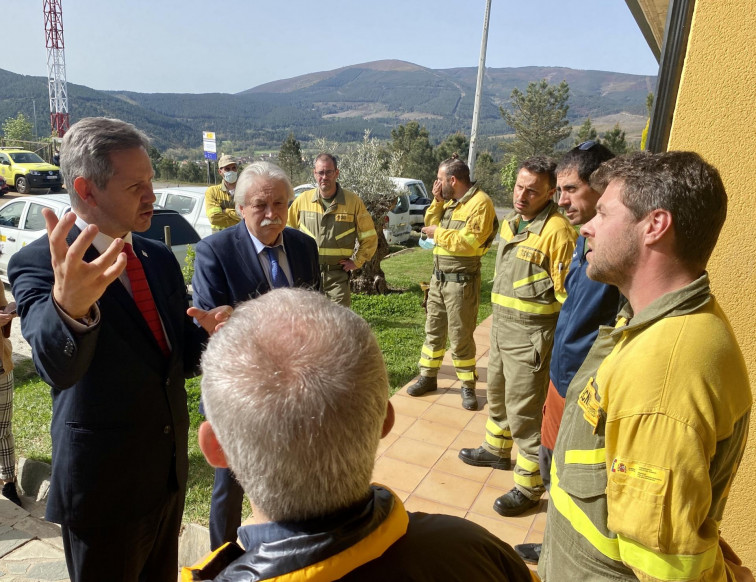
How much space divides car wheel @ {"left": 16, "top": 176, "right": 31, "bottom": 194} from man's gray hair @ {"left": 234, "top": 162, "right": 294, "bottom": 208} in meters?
25.4

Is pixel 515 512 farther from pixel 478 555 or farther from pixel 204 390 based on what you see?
pixel 204 390

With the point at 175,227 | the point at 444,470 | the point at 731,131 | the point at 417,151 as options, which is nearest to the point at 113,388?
the point at 444,470

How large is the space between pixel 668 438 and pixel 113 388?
5.59ft

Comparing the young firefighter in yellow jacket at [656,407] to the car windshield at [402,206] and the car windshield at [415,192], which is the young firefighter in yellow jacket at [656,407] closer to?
the car windshield at [402,206]

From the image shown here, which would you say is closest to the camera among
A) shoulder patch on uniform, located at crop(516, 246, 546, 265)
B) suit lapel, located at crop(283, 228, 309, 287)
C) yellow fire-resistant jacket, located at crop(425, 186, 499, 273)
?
suit lapel, located at crop(283, 228, 309, 287)

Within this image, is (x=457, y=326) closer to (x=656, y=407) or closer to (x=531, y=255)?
(x=531, y=255)

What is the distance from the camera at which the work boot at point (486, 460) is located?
362 cm

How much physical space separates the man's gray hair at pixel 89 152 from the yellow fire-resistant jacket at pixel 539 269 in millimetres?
2332

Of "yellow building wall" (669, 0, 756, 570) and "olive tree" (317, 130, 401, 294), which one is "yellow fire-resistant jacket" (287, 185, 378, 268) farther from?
"yellow building wall" (669, 0, 756, 570)

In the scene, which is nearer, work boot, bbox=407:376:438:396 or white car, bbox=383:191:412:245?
work boot, bbox=407:376:438:396

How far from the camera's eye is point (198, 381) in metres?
5.46

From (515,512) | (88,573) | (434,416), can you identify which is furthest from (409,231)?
(88,573)

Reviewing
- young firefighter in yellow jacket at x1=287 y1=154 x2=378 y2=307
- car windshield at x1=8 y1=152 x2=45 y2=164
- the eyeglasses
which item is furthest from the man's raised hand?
car windshield at x1=8 y1=152 x2=45 y2=164

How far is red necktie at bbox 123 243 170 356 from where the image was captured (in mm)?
1995
